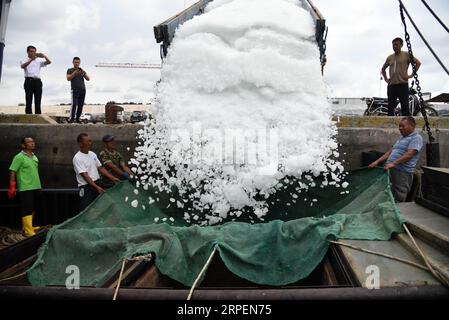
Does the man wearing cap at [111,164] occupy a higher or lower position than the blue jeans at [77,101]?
lower

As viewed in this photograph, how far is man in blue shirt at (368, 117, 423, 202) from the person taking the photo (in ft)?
12.6

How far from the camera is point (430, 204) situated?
9.37ft

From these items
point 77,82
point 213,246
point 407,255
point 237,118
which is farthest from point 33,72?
point 407,255

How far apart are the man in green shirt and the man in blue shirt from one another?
13.6 feet

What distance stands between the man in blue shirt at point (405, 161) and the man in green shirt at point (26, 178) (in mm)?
4143

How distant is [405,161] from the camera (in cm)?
380

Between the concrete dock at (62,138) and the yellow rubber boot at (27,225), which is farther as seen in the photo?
the concrete dock at (62,138)

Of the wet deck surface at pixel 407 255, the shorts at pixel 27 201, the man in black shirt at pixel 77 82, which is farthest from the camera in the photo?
the man in black shirt at pixel 77 82

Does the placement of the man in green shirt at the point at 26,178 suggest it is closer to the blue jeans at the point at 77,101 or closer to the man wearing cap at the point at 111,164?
the man wearing cap at the point at 111,164

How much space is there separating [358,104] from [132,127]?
47.0 feet

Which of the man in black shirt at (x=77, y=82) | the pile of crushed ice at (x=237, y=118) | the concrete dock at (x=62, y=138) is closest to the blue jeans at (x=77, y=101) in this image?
the man in black shirt at (x=77, y=82)

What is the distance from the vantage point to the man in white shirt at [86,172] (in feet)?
13.8

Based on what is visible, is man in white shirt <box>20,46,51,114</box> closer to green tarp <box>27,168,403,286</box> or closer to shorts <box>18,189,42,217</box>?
shorts <box>18,189,42,217</box>

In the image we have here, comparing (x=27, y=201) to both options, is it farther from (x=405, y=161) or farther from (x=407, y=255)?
(x=405, y=161)
